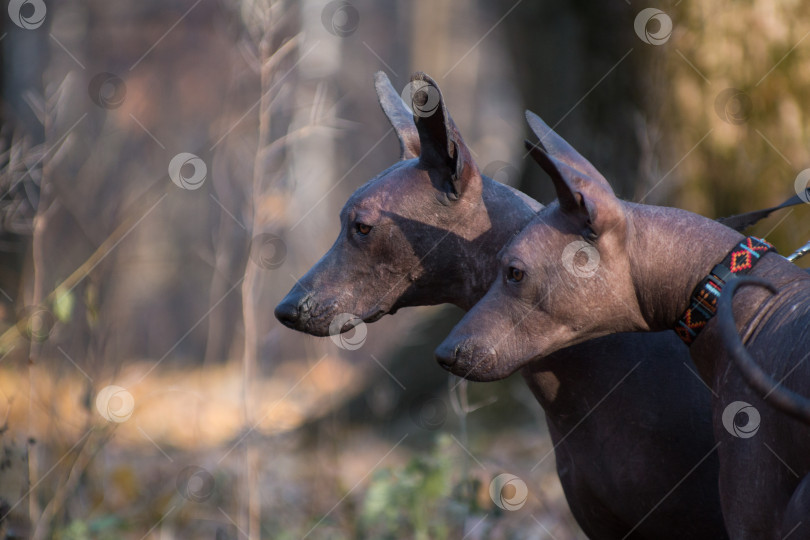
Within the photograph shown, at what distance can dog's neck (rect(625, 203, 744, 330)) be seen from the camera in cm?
256

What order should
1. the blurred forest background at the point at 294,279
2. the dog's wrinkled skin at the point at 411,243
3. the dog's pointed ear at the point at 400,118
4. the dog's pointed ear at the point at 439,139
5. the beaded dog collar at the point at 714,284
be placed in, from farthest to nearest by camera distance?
1. the blurred forest background at the point at 294,279
2. the dog's pointed ear at the point at 400,118
3. the dog's wrinkled skin at the point at 411,243
4. the dog's pointed ear at the point at 439,139
5. the beaded dog collar at the point at 714,284

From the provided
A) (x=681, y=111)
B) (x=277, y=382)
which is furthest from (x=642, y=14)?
(x=277, y=382)

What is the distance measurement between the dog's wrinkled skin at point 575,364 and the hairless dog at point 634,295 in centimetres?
36

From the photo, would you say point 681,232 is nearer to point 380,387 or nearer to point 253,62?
point 253,62

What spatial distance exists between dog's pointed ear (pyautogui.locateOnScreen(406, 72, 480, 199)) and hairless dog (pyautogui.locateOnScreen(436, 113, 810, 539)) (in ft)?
1.24

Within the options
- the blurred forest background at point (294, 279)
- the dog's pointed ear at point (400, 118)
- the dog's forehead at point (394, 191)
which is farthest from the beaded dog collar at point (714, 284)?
the blurred forest background at point (294, 279)

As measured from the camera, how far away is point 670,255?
2582 millimetres

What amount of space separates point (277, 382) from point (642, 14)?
6.62 metres

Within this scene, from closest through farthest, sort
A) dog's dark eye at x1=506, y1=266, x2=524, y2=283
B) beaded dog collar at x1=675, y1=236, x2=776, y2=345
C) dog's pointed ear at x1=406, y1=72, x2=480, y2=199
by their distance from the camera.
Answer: beaded dog collar at x1=675, y1=236, x2=776, y2=345
dog's dark eye at x1=506, y1=266, x2=524, y2=283
dog's pointed ear at x1=406, y1=72, x2=480, y2=199

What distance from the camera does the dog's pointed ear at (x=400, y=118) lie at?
3363 mm

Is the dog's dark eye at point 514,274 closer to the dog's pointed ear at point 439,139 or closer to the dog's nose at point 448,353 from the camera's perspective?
the dog's nose at point 448,353

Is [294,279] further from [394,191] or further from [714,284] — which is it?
[714,284]

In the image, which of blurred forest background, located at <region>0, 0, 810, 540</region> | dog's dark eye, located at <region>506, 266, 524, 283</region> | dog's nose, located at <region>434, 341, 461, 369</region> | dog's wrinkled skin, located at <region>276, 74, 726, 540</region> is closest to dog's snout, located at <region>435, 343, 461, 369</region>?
dog's nose, located at <region>434, 341, 461, 369</region>

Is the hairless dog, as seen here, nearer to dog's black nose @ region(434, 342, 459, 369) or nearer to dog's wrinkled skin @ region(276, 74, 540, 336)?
dog's black nose @ region(434, 342, 459, 369)
